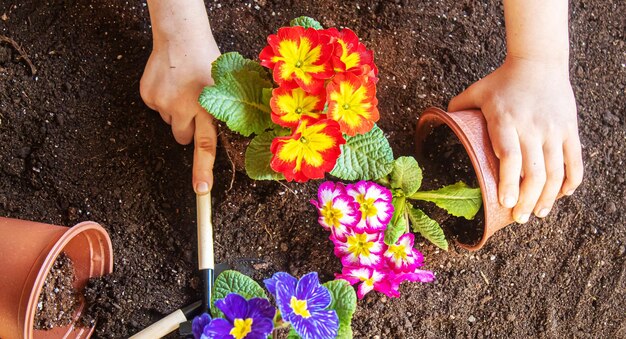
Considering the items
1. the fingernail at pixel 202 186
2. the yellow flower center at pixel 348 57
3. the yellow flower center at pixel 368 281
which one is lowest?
the yellow flower center at pixel 368 281

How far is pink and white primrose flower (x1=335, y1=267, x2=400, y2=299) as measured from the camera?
1.33 m

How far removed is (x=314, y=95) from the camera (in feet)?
3.87

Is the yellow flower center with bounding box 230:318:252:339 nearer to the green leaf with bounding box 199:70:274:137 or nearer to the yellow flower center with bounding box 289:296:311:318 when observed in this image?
the yellow flower center with bounding box 289:296:311:318

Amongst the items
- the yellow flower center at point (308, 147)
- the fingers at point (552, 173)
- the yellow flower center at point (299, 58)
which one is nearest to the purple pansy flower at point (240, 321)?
the yellow flower center at point (308, 147)

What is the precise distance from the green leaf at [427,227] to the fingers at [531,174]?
0.16 metres

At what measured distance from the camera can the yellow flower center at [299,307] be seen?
1.08 metres

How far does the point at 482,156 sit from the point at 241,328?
1.79 ft

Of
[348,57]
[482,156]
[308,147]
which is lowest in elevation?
[482,156]

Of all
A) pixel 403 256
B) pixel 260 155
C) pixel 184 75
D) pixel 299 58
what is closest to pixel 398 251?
pixel 403 256

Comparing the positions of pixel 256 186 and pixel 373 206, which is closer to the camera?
pixel 373 206

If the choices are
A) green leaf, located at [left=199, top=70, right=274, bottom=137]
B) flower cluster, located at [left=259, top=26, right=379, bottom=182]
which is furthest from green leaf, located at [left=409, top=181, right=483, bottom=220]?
green leaf, located at [left=199, top=70, right=274, bottom=137]

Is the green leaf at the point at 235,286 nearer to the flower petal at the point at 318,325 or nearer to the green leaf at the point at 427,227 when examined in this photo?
the flower petal at the point at 318,325

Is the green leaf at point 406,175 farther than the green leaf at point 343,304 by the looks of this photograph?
Yes

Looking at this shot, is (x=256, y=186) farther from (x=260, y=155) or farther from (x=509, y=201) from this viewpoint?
(x=509, y=201)
